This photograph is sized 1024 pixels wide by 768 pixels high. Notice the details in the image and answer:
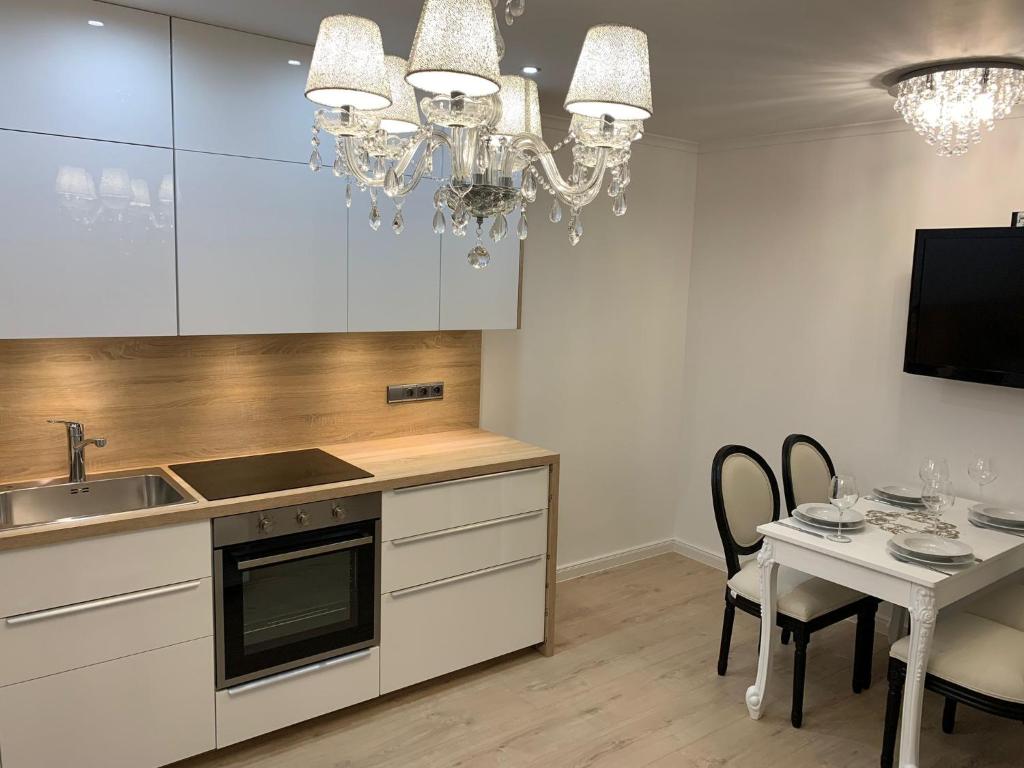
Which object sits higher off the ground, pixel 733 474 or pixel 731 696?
pixel 733 474

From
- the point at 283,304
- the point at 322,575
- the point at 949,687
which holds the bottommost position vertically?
the point at 949,687

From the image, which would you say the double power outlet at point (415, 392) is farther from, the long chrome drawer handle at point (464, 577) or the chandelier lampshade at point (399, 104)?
the chandelier lampshade at point (399, 104)

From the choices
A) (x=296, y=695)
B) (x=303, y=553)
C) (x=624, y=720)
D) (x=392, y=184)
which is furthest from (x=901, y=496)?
(x=392, y=184)

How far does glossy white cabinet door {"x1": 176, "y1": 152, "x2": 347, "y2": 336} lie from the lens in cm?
270

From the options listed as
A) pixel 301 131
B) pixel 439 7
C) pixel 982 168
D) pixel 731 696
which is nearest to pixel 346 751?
pixel 731 696

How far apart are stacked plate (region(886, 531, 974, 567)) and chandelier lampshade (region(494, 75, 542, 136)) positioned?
1.92 meters

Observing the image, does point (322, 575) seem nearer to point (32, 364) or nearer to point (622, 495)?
point (32, 364)

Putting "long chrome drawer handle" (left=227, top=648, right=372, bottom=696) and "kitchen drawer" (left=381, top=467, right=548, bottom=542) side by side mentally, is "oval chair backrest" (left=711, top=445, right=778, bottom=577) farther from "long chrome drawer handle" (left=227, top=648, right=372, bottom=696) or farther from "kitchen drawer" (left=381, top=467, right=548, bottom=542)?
"long chrome drawer handle" (left=227, top=648, right=372, bottom=696)

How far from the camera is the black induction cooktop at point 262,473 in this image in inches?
108

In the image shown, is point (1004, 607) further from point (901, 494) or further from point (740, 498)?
point (740, 498)

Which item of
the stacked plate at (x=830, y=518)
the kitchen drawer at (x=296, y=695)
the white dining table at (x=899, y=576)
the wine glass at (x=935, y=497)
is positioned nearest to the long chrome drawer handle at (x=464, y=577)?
the kitchen drawer at (x=296, y=695)

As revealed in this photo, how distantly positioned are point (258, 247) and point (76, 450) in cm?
94

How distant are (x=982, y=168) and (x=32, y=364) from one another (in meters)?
3.85

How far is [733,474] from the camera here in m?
3.39
